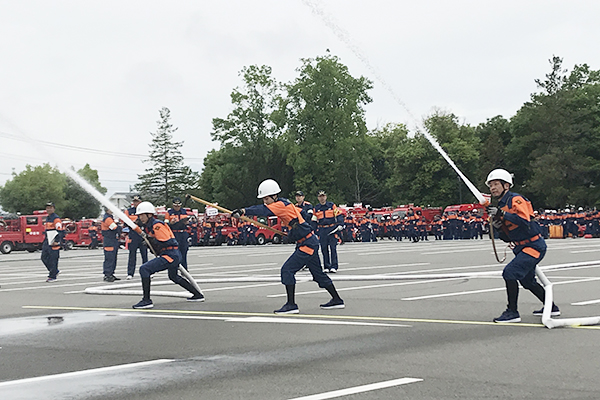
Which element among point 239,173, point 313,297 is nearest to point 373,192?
point 239,173

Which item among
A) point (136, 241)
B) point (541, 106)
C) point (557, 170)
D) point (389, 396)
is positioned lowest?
point (389, 396)

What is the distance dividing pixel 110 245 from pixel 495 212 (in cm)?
1247

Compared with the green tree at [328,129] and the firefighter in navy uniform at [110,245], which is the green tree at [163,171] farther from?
the firefighter in navy uniform at [110,245]

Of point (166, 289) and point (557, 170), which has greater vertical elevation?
point (557, 170)

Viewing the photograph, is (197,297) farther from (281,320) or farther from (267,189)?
(281,320)

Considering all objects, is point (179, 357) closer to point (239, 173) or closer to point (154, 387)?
point (154, 387)

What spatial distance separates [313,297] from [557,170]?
58.6 metres

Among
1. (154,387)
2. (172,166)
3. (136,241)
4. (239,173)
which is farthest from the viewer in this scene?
(172,166)

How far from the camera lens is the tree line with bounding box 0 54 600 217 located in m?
67.7

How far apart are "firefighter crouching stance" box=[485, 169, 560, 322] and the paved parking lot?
1.10 ft

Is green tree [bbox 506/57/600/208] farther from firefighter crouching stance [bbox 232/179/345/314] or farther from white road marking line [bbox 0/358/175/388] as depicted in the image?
white road marking line [bbox 0/358/175/388]

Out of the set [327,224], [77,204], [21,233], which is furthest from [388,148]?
[327,224]

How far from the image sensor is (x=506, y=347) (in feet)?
27.0

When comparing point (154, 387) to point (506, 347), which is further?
point (506, 347)
